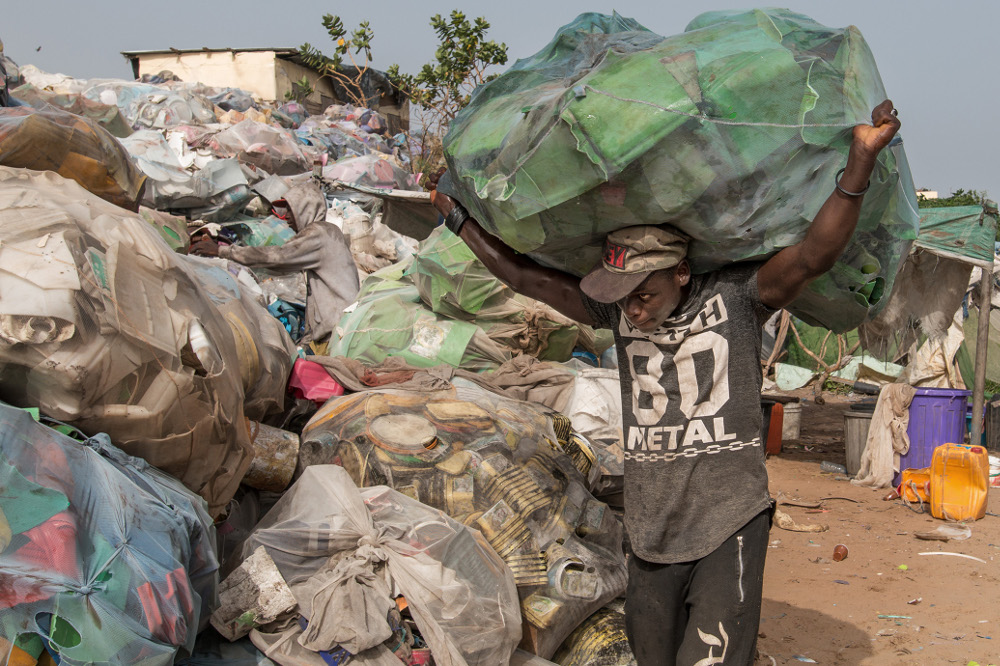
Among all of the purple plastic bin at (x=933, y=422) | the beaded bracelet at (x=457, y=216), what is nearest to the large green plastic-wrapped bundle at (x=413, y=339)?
the beaded bracelet at (x=457, y=216)

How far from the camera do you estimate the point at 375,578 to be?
7.30 ft

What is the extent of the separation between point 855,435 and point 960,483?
1105 millimetres

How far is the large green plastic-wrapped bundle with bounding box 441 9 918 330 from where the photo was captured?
1648 mm

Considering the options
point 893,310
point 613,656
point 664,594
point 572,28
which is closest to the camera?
point 664,594

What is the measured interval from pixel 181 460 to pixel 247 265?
3.59m

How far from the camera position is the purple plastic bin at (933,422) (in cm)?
555

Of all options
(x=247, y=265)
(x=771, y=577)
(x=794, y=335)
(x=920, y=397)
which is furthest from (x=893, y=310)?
(x=794, y=335)

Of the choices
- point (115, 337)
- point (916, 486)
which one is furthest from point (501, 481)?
point (916, 486)

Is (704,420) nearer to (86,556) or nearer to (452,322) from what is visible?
(86,556)

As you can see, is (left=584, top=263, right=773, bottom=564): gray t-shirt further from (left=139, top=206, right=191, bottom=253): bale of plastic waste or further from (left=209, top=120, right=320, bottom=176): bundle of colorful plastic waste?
(left=209, top=120, right=320, bottom=176): bundle of colorful plastic waste

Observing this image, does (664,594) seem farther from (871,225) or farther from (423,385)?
(423,385)

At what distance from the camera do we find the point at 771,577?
3980mm

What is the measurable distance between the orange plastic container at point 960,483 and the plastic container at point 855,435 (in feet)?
2.95

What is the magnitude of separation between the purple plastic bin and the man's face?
452 cm
